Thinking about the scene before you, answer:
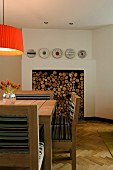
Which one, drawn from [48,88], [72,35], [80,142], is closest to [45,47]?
[72,35]

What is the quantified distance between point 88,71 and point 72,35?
1174 millimetres

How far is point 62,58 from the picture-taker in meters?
5.24

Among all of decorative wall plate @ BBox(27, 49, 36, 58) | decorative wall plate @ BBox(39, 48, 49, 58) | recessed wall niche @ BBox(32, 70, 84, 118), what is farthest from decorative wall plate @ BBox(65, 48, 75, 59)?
decorative wall plate @ BBox(27, 49, 36, 58)

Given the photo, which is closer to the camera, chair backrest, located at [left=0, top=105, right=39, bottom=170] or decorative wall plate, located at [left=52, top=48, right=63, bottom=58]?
chair backrest, located at [left=0, top=105, right=39, bottom=170]

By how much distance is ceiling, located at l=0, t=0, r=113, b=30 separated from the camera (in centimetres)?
348

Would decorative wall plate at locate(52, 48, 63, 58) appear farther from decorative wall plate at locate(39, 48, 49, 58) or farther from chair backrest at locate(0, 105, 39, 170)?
chair backrest at locate(0, 105, 39, 170)

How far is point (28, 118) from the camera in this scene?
133cm

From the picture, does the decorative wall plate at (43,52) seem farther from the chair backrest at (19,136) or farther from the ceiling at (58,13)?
the chair backrest at (19,136)

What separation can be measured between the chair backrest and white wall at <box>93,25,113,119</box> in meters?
3.97

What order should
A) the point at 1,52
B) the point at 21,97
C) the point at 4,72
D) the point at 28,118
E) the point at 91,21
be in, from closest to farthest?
the point at 28,118
the point at 1,52
the point at 21,97
the point at 91,21
the point at 4,72

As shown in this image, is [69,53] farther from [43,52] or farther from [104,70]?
[104,70]

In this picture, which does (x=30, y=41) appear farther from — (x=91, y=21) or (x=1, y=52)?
(x=1, y=52)

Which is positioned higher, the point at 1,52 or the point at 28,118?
the point at 1,52

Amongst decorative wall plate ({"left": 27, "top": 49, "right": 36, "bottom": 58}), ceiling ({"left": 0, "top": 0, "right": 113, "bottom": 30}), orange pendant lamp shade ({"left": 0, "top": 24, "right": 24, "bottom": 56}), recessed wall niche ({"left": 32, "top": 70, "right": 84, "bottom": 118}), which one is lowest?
recessed wall niche ({"left": 32, "top": 70, "right": 84, "bottom": 118})
